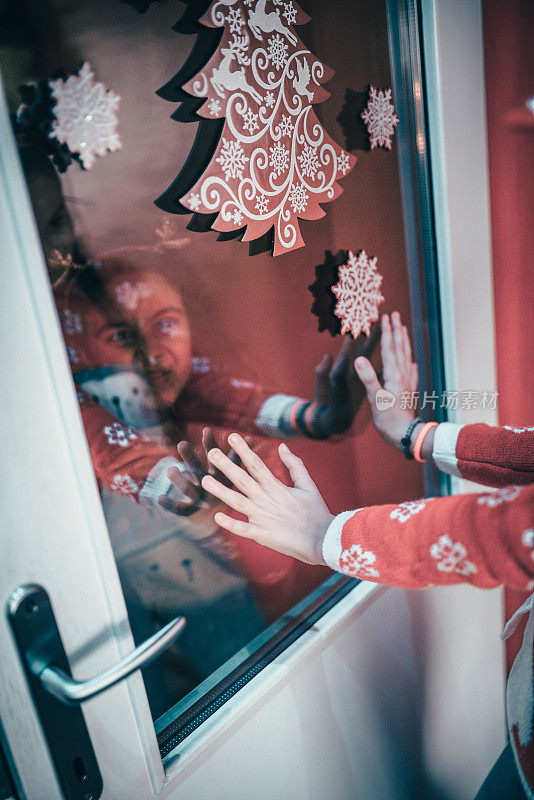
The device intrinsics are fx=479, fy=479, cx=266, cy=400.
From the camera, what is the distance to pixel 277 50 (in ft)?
2.61

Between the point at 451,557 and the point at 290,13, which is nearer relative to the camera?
the point at 451,557

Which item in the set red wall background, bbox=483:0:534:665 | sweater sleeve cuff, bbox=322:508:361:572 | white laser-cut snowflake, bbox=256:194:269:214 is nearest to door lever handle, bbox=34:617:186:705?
sweater sleeve cuff, bbox=322:508:361:572

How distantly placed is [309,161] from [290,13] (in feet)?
0.75

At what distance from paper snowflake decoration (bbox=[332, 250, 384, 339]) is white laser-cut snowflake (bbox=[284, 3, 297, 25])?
402 millimetres

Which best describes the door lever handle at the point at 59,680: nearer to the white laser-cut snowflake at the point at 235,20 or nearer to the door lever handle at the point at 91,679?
the door lever handle at the point at 91,679

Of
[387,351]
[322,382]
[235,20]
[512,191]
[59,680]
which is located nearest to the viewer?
[59,680]

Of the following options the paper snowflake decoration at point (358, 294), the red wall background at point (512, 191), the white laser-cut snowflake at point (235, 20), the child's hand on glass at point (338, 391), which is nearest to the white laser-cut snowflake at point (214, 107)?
the white laser-cut snowflake at point (235, 20)

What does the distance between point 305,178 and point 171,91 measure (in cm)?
28

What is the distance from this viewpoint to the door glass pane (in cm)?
59

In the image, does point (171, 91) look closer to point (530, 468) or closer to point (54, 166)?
point (54, 166)

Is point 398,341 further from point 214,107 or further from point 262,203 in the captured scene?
point 214,107

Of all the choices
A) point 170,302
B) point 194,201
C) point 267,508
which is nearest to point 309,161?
point 194,201

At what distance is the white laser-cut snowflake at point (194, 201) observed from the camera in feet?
2.35
